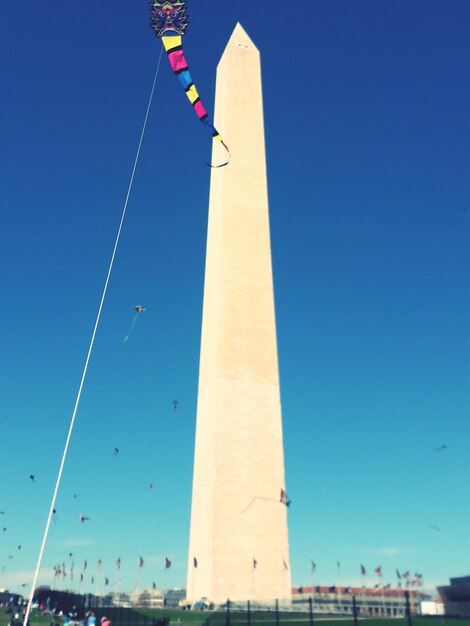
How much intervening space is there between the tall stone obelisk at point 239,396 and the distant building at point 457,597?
951 cm

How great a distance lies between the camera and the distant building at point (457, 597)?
20.7 m

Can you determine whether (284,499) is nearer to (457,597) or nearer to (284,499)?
(284,499)

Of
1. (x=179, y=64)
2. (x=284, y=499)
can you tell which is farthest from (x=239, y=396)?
(x=179, y=64)

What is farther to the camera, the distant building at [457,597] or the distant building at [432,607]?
the distant building at [432,607]

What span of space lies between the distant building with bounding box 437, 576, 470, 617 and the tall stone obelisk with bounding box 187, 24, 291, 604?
9514mm

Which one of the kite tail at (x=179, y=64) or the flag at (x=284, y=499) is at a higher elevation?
the kite tail at (x=179, y=64)

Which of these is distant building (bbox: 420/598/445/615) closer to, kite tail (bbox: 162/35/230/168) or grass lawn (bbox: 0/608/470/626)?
grass lawn (bbox: 0/608/470/626)

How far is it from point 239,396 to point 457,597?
14064mm

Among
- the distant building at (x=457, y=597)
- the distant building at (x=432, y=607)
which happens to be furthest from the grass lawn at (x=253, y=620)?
the distant building at (x=432, y=607)

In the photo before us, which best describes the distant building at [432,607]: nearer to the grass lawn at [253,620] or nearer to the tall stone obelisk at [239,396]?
the grass lawn at [253,620]

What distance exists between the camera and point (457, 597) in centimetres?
2112

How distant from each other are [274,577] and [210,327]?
13.1 metres

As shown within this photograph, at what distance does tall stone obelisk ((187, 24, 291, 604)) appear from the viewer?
28938 millimetres

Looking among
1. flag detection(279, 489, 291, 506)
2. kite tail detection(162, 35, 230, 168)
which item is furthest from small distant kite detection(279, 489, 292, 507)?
kite tail detection(162, 35, 230, 168)
